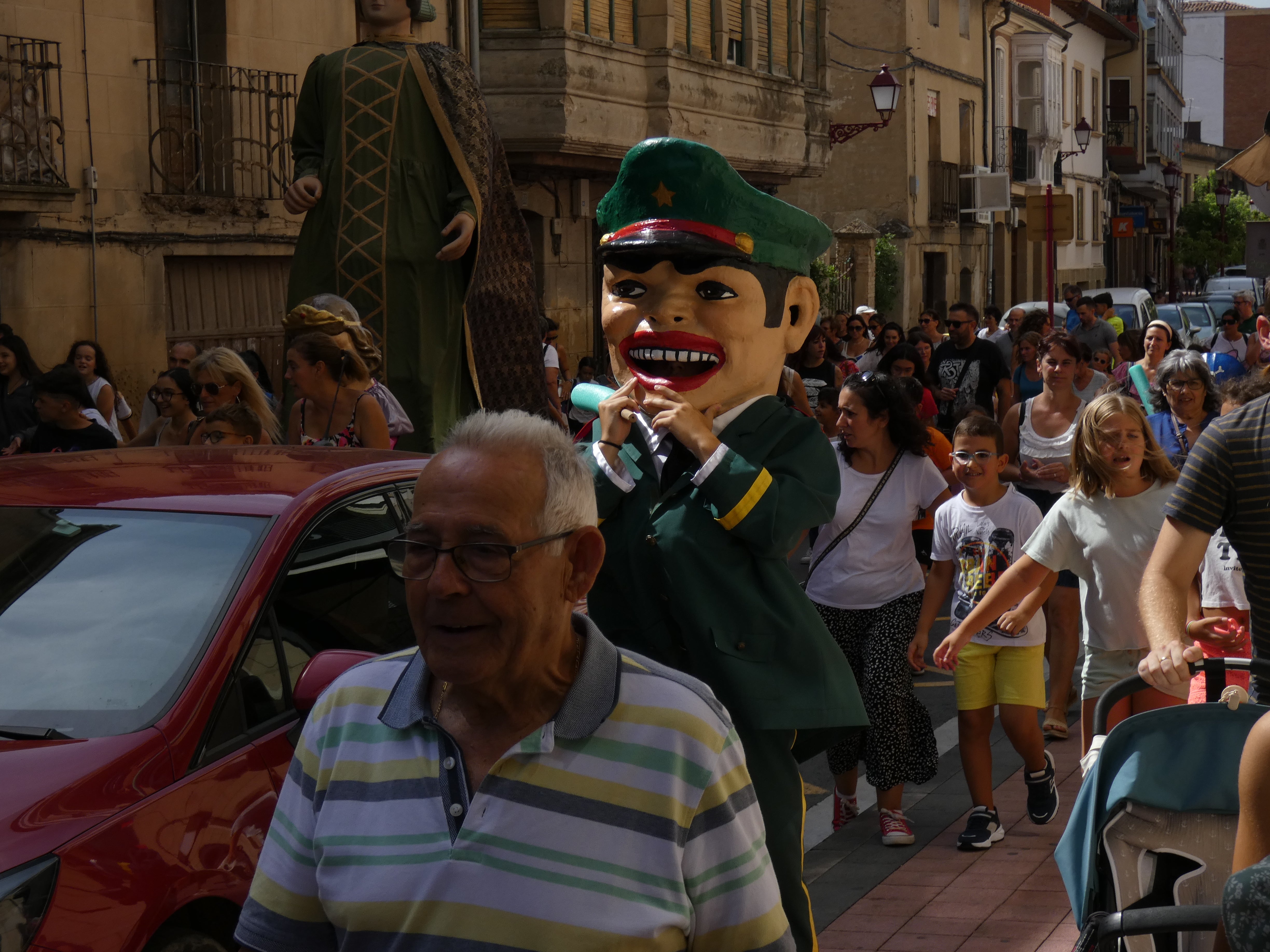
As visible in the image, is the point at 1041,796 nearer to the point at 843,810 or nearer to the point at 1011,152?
the point at 843,810

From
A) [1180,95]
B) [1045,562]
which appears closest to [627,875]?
[1045,562]

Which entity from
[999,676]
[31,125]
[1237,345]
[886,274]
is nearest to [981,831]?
[999,676]

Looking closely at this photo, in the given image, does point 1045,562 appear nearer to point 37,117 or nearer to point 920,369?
point 920,369

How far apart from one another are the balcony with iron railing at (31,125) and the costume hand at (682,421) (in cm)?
990

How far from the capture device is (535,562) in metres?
2.46

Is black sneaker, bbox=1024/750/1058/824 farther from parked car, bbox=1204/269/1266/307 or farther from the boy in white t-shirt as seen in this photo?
parked car, bbox=1204/269/1266/307

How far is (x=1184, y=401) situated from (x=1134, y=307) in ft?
55.1

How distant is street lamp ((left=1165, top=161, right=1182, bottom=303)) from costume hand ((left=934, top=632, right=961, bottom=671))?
1462 inches

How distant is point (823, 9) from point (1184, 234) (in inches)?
1594

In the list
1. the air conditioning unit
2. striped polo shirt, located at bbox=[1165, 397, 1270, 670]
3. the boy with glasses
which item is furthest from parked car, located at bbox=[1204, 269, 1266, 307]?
striped polo shirt, located at bbox=[1165, 397, 1270, 670]

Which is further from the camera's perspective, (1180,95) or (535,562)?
(1180,95)

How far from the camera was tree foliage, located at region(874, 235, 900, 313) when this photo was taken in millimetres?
32875

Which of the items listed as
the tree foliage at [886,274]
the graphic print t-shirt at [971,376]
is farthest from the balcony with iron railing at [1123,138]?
the graphic print t-shirt at [971,376]

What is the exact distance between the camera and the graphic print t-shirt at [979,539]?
6.78 metres
